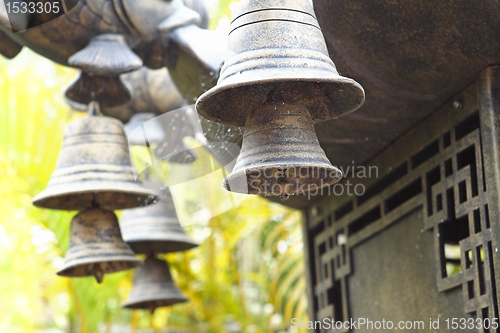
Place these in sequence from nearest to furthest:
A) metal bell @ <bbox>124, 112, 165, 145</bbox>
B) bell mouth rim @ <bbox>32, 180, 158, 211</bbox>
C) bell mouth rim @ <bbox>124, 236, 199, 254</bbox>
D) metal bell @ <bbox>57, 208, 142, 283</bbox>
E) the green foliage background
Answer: bell mouth rim @ <bbox>32, 180, 158, 211</bbox>, metal bell @ <bbox>57, 208, 142, 283</bbox>, metal bell @ <bbox>124, 112, 165, 145</bbox>, bell mouth rim @ <bbox>124, 236, 199, 254</bbox>, the green foliage background

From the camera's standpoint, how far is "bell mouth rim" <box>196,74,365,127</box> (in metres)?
1.21

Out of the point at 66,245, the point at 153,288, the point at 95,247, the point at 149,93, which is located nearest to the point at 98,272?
the point at 95,247

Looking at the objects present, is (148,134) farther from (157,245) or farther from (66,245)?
(66,245)

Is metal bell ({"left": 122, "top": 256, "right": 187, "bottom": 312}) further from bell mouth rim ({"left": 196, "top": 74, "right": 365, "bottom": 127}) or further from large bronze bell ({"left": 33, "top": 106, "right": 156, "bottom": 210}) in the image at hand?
bell mouth rim ({"left": 196, "top": 74, "right": 365, "bottom": 127})

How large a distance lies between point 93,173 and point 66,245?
2.07m

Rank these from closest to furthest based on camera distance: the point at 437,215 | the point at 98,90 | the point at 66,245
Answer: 1. the point at 437,215
2. the point at 98,90
3. the point at 66,245

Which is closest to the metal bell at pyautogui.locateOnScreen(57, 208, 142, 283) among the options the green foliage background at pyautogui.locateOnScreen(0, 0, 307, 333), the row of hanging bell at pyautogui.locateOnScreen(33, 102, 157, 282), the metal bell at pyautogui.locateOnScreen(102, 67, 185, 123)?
the row of hanging bell at pyautogui.locateOnScreen(33, 102, 157, 282)

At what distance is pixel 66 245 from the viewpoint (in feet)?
12.8

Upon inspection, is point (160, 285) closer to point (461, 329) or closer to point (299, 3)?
point (461, 329)

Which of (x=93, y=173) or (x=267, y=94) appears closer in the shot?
(x=267, y=94)

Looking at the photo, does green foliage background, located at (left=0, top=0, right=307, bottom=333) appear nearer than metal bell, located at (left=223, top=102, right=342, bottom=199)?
No

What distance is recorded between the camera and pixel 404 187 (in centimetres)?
197

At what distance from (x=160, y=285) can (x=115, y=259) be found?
71 cm

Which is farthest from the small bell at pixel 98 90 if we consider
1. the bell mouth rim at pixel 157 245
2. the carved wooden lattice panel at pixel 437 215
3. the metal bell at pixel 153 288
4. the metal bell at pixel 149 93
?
the carved wooden lattice panel at pixel 437 215
